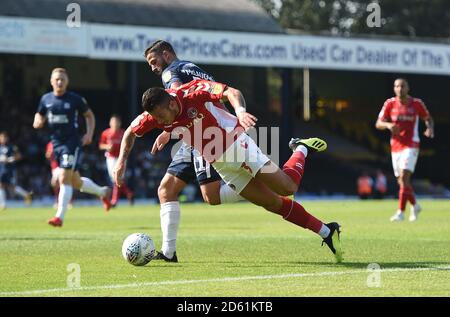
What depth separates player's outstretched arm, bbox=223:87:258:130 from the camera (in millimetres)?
8992

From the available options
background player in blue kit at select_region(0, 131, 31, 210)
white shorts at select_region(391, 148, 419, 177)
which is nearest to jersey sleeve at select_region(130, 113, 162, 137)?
white shorts at select_region(391, 148, 419, 177)

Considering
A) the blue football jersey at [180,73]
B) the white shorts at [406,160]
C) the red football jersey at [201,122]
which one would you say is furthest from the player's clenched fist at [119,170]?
the white shorts at [406,160]

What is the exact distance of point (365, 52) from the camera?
128ft

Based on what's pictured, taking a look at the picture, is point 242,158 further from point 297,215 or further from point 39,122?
point 39,122

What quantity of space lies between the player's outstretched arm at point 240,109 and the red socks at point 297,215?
1.47m

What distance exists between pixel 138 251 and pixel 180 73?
1.81 m

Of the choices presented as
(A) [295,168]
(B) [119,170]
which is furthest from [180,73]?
(A) [295,168]

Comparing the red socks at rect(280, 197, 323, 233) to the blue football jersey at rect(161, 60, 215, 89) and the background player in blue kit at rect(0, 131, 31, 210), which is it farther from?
the background player in blue kit at rect(0, 131, 31, 210)

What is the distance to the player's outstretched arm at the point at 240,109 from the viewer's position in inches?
354

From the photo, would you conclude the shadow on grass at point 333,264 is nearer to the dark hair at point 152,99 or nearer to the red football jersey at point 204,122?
the red football jersey at point 204,122

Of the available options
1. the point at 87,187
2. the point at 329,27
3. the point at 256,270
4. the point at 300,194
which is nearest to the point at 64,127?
the point at 87,187

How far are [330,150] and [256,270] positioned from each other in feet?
124

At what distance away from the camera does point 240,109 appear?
9141mm

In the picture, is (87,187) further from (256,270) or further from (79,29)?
(79,29)
